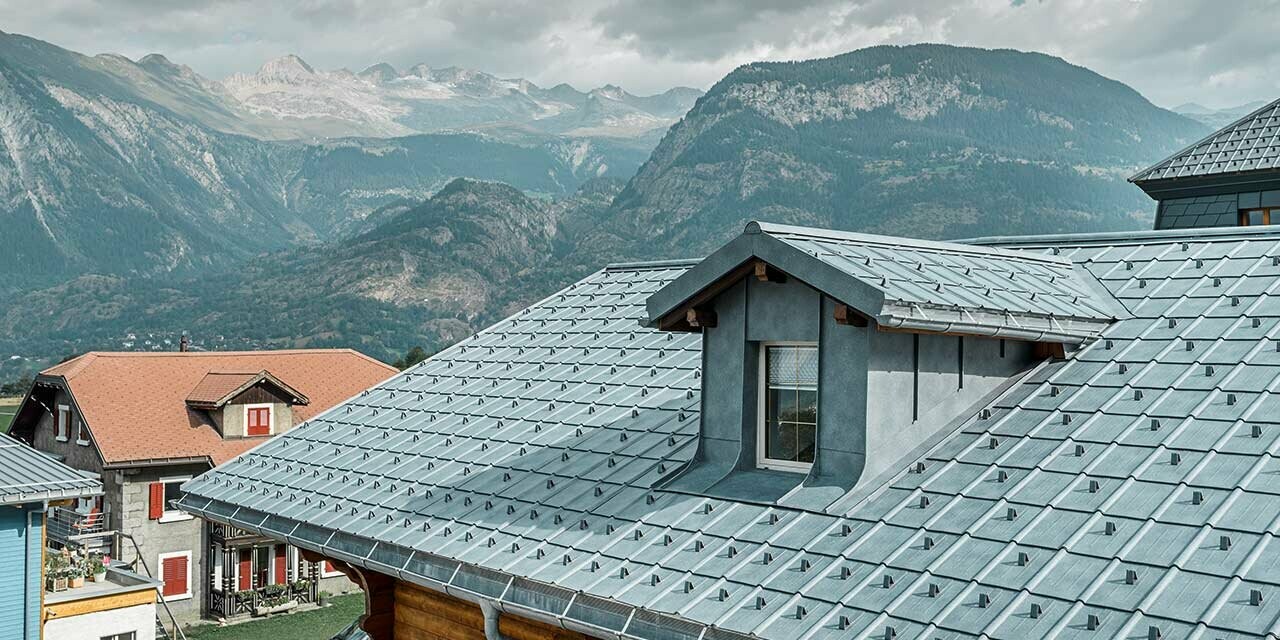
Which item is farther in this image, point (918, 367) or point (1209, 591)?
point (918, 367)

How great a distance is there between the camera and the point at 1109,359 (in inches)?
328

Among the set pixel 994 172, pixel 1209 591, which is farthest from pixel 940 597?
pixel 994 172

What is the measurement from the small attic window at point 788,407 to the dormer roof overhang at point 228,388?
36.6 m

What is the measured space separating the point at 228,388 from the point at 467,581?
1421 inches

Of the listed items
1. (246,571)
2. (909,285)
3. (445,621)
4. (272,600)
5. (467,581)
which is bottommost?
(272,600)

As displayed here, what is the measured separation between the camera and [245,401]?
42.8m

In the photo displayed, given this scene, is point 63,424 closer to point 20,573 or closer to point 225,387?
point 225,387

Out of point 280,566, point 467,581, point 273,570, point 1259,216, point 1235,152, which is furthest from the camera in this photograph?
point 280,566

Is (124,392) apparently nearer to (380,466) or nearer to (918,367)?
(380,466)

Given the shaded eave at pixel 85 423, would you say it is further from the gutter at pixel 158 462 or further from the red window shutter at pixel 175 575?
the red window shutter at pixel 175 575

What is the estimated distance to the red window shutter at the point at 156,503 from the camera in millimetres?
39562

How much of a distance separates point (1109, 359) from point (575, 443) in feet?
14.8

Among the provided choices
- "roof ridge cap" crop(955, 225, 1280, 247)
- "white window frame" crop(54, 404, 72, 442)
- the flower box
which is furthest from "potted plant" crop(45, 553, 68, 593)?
"roof ridge cap" crop(955, 225, 1280, 247)

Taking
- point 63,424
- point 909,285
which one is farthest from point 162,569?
point 909,285
